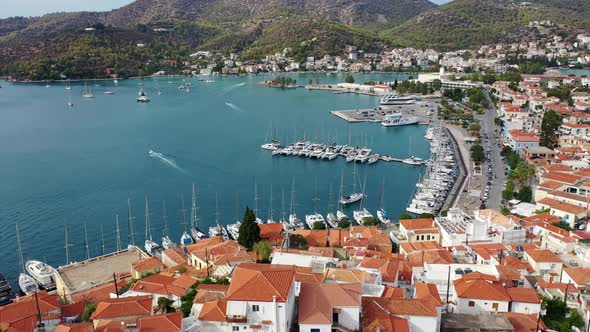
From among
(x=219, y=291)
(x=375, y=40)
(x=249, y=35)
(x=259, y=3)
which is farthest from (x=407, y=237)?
(x=259, y=3)

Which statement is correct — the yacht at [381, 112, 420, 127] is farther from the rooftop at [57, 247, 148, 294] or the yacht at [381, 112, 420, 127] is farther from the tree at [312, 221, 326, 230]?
the rooftop at [57, 247, 148, 294]

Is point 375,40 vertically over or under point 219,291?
over

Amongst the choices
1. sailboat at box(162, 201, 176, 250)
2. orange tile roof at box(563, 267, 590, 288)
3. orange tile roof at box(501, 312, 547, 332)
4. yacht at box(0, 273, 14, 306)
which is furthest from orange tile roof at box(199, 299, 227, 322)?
sailboat at box(162, 201, 176, 250)

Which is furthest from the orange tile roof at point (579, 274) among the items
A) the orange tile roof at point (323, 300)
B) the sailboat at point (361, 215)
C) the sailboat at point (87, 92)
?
the sailboat at point (87, 92)

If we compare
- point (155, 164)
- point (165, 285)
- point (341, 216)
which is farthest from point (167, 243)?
point (155, 164)

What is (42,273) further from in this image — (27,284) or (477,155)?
(477,155)

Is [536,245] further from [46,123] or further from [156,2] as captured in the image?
[156,2]

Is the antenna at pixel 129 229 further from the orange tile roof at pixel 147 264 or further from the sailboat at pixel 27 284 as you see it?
the orange tile roof at pixel 147 264
